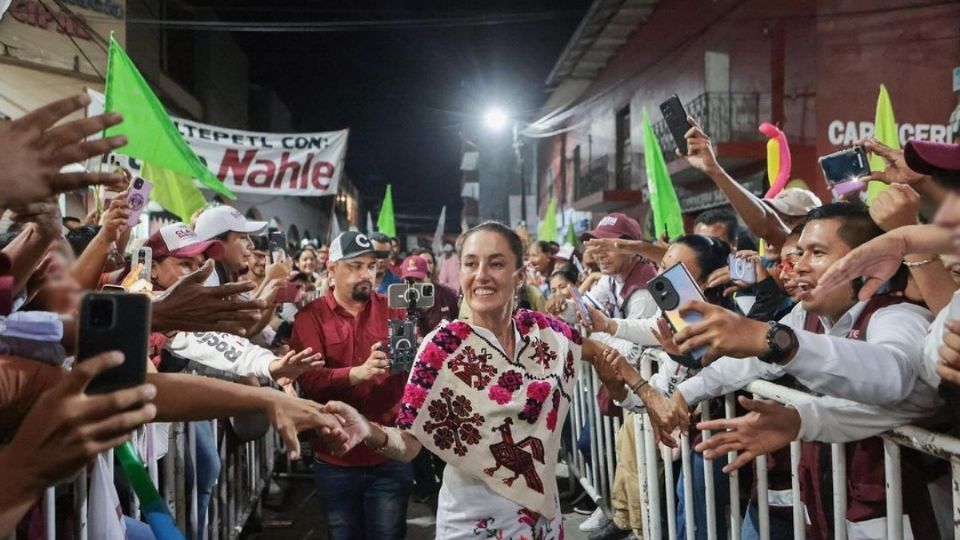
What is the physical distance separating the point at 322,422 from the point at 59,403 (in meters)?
0.89

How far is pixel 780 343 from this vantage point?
75.9 inches

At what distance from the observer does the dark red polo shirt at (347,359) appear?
3916mm

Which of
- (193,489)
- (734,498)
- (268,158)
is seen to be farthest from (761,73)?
(193,489)

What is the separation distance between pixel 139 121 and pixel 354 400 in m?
2.72

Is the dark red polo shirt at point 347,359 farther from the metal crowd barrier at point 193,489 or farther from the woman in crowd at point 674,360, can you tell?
the woman in crowd at point 674,360

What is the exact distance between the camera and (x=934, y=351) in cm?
202

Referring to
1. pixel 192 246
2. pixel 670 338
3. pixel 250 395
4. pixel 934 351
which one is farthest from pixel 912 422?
pixel 192 246

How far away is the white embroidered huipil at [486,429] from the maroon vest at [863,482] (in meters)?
0.95

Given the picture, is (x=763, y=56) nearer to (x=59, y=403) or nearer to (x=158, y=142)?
(x=158, y=142)

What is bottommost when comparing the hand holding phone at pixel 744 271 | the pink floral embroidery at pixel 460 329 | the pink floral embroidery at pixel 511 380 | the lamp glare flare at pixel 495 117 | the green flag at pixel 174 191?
the pink floral embroidery at pixel 511 380

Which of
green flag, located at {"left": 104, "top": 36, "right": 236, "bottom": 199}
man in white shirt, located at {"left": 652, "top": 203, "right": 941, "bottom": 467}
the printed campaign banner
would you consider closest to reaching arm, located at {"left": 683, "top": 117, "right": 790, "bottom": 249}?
man in white shirt, located at {"left": 652, "top": 203, "right": 941, "bottom": 467}

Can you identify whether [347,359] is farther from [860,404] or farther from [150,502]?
[860,404]

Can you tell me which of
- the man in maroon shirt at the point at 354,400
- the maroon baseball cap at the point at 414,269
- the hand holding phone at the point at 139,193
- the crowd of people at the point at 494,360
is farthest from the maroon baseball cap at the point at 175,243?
the maroon baseball cap at the point at 414,269

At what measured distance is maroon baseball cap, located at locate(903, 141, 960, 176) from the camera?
5.61ft
